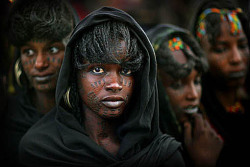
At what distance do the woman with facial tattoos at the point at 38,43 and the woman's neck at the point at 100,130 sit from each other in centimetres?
63

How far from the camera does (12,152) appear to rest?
2564mm

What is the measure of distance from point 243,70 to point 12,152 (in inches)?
110

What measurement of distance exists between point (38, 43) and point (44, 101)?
0.59m

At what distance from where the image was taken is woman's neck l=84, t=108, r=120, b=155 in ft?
6.97

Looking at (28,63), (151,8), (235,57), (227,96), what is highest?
(151,8)

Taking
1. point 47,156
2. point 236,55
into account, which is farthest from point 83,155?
point 236,55

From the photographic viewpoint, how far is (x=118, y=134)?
7.19ft

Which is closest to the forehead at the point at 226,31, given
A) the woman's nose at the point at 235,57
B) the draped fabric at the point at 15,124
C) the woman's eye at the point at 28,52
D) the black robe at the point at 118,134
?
the woman's nose at the point at 235,57

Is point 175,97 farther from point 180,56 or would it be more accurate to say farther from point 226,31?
point 226,31

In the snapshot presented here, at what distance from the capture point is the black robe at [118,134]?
1989 millimetres

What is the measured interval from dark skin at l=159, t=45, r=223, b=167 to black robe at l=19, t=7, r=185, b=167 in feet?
1.89

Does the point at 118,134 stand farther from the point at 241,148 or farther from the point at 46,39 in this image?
the point at 241,148

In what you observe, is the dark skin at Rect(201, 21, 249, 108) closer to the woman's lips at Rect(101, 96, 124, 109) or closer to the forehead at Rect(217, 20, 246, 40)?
the forehead at Rect(217, 20, 246, 40)

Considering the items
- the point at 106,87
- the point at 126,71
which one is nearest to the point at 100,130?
the point at 106,87
